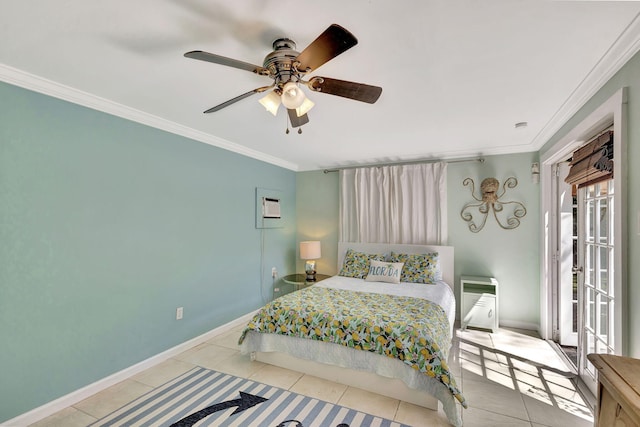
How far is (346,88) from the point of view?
1531 millimetres

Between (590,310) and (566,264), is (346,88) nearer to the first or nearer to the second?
(590,310)

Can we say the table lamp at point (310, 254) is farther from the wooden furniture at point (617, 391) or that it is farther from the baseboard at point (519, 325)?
the wooden furniture at point (617, 391)

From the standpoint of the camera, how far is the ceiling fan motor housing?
4.91 feet

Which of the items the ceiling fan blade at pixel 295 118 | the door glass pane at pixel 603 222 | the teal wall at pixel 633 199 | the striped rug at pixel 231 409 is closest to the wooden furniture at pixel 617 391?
the teal wall at pixel 633 199

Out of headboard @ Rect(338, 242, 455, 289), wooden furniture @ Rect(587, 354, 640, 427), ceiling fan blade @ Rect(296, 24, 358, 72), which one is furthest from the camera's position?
headboard @ Rect(338, 242, 455, 289)

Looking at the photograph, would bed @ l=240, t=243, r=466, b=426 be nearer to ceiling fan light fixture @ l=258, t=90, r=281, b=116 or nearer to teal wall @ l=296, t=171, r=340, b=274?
teal wall @ l=296, t=171, r=340, b=274

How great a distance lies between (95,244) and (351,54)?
243cm

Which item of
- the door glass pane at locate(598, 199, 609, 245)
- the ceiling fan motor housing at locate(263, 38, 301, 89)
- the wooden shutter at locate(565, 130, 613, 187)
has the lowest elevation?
the door glass pane at locate(598, 199, 609, 245)

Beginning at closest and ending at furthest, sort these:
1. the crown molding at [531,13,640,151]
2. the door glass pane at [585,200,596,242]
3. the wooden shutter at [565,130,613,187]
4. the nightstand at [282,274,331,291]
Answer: the crown molding at [531,13,640,151]
the wooden shutter at [565,130,613,187]
the door glass pane at [585,200,596,242]
the nightstand at [282,274,331,291]

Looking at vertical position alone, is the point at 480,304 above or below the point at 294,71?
below

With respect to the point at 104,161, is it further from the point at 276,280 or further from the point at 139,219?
the point at 276,280

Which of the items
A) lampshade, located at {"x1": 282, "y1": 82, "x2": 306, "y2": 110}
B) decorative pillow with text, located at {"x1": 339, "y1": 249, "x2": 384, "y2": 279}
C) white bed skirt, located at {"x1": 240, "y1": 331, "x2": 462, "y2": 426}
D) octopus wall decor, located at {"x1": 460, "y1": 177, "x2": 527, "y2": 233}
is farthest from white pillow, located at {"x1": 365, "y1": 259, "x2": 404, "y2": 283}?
lampshade, located at {"x1": 282, "y1": 82, "x2": 306, "y2": 110}

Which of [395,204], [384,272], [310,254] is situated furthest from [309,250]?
[395,204]

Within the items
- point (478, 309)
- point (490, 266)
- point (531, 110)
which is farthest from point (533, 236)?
point (531, 110)
